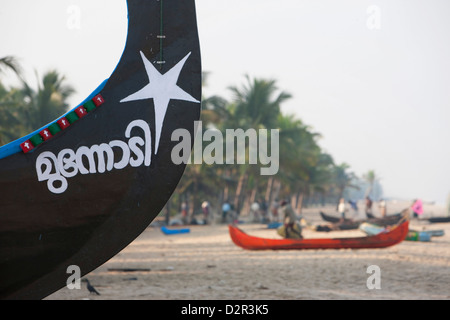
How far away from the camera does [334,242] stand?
13477 mm

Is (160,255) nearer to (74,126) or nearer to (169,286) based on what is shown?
(169,286)

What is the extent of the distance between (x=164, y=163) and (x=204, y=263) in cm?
879

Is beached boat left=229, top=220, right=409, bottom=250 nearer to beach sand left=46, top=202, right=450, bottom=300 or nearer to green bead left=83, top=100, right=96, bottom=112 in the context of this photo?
beach sand left=46, top=202, right=450, bottom=300

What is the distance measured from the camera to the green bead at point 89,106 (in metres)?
4.09

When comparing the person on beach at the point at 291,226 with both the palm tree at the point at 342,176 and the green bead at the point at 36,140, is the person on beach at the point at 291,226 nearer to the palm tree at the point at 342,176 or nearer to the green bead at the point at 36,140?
the green bead at the point at 36,140

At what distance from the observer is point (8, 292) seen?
156 inches

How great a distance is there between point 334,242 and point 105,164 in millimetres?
10463

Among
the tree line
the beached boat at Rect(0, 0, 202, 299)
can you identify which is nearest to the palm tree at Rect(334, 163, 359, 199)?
the tree line

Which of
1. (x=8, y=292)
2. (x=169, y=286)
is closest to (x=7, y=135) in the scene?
(x=169, y=286)

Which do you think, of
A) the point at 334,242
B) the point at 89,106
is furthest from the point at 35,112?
the point at 89,106

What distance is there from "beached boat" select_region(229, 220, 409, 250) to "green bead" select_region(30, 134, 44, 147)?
32.7 feet

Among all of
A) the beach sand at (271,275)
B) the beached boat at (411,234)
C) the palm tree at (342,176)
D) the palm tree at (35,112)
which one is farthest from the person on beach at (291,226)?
the palm tree at (342,176)

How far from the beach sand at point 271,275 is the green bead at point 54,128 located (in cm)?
468

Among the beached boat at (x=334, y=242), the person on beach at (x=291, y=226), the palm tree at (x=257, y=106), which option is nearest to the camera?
the beached boat at (x=334, y=242)
